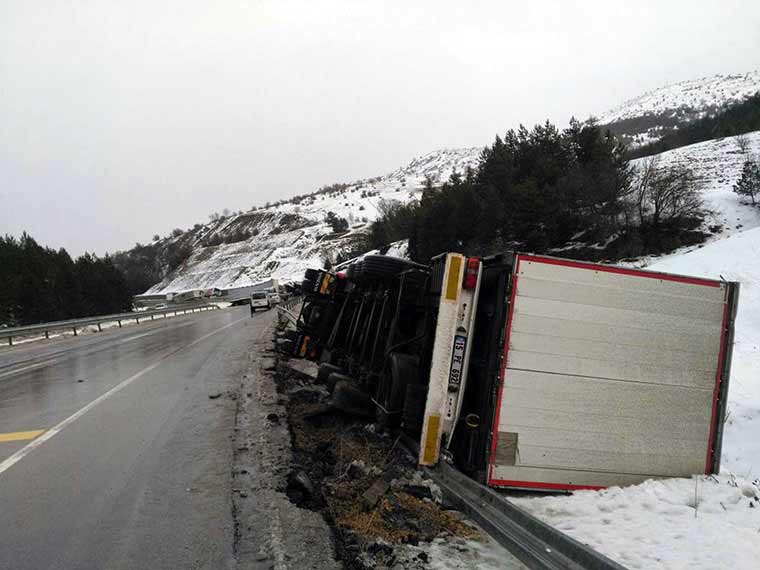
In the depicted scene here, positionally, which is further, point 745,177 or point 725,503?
point 745,177

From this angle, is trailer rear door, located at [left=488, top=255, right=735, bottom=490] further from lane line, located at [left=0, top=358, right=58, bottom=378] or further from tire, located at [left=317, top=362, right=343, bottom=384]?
lane line, located at [left=0, top=358, right=58, bottom=378]

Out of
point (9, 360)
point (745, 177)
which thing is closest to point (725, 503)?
point (9, 360)

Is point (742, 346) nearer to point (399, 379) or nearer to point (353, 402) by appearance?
point (353, 402)

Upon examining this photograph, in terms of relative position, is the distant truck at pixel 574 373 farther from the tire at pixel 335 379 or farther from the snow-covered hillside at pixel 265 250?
the snow-covered hillside at pixel 265 250

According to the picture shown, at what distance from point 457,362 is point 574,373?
1.03 meters

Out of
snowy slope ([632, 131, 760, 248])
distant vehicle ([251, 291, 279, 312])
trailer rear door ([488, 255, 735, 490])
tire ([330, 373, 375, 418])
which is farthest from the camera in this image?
distant vehicle ([251, 291, 279, 312])

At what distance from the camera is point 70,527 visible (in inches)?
168

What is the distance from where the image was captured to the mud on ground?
3883 millimetres

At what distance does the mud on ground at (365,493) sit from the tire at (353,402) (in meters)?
0.21

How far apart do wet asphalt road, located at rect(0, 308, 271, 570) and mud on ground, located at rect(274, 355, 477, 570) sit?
78 centimetres

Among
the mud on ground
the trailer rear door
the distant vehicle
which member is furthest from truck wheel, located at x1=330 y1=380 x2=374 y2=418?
the distant vehicle

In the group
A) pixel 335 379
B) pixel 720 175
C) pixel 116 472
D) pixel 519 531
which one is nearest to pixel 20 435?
pixel 116 472

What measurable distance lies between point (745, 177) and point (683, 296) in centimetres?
4468

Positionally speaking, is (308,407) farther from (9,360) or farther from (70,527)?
(9,360)
